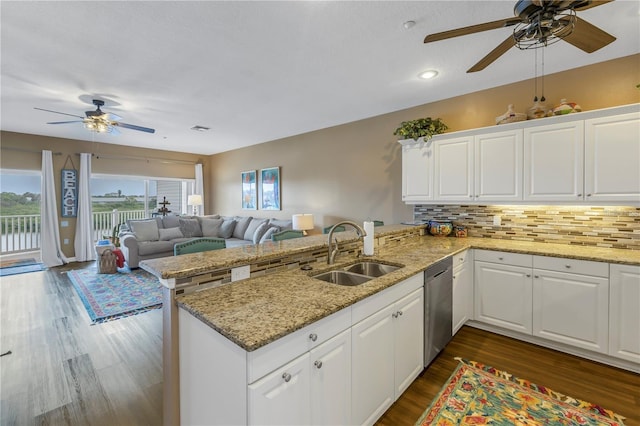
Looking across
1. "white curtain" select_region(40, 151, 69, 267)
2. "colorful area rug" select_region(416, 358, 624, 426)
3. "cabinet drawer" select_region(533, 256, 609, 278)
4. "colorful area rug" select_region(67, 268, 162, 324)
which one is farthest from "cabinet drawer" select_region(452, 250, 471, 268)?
"white curtain" select_region(40, 151, 69, 267)

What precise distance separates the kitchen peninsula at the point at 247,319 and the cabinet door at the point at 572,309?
0.32 metres

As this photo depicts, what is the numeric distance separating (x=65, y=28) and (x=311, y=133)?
Result: 146 inches

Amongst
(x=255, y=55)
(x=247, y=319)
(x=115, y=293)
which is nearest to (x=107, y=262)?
(x=115, y=293)

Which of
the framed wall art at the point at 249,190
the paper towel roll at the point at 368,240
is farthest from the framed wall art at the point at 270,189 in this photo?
the paper towel roll at the point at 368,240

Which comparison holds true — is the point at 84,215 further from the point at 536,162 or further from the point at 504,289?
the point at 536,162

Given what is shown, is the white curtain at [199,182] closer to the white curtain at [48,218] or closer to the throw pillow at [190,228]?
the throw pillow at [190,228]

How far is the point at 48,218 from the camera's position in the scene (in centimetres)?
577

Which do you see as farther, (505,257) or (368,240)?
(505,257)

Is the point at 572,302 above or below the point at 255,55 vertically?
below

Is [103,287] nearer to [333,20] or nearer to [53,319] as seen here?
[53,319]

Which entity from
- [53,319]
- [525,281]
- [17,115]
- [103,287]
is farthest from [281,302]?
[17,115]

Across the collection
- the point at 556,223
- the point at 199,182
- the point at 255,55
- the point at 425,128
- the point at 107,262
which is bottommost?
the point at 107,262

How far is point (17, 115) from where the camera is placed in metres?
4.33

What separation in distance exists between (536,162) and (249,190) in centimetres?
562
